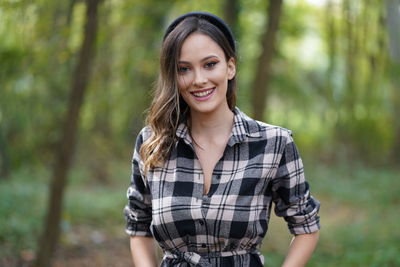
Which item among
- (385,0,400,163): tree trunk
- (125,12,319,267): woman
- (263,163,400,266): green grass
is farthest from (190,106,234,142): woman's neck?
(385,0,400,163): tree trunk

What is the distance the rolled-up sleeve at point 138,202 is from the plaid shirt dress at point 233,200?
84mm

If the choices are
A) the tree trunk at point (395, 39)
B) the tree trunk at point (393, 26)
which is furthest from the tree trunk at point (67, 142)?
the tree trunk at point (393, 26)

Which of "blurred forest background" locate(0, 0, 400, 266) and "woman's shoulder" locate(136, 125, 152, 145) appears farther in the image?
"blurred forest background" locate(0, 0, 400, 266)

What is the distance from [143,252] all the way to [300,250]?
735 mm

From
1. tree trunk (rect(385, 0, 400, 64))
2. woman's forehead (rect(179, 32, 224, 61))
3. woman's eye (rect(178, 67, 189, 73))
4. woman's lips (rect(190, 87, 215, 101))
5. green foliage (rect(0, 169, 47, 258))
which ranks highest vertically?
tree trunk (rect(385, 0, 400, 64))

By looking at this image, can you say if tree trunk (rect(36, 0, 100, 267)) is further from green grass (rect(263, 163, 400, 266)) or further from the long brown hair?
the long brown hair

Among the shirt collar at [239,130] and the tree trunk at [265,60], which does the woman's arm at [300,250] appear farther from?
the tree trunk at [265,60]

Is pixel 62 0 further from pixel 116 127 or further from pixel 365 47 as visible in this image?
pixel 365 47

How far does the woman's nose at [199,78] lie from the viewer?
2.23m

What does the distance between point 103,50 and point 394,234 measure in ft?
18.9

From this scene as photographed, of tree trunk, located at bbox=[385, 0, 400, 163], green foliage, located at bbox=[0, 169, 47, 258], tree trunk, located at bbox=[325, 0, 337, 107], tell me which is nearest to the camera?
green foliage, located at bbox=[0, 169, 47, 258]

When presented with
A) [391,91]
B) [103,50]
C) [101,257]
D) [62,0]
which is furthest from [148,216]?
[391,91]

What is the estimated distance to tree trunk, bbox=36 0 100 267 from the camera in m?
4.70

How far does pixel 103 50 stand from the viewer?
9141mm
